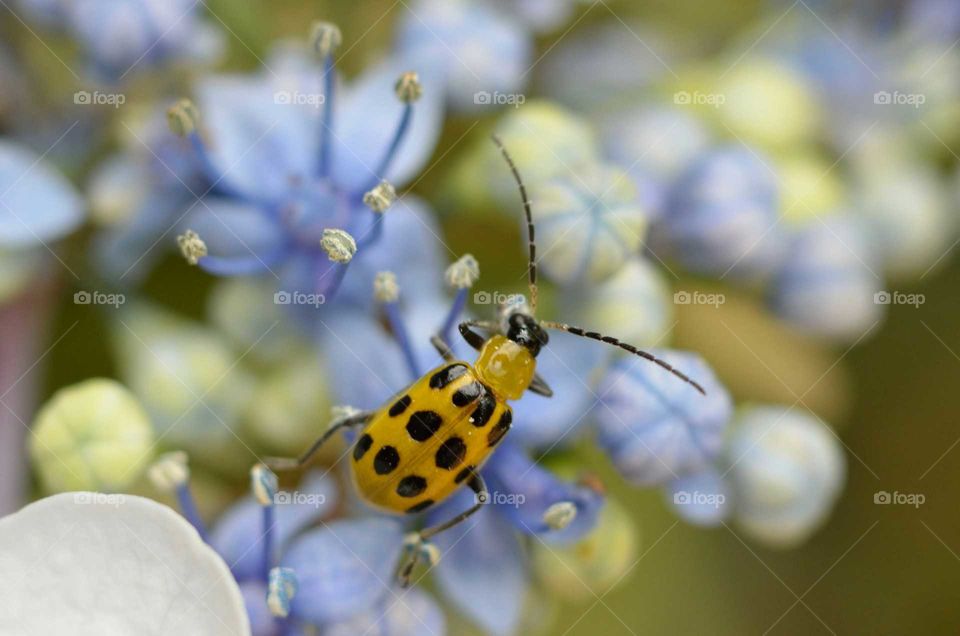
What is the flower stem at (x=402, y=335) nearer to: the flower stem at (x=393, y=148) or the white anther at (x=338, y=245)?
the white anther at (x=338, y=245)

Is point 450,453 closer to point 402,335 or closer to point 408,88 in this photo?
point 402,335

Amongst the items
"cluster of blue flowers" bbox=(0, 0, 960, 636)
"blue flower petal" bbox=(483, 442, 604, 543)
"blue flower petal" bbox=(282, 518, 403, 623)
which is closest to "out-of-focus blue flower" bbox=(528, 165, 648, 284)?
"cluster of blue flowers" bbox=(0, 0, 960, 636)

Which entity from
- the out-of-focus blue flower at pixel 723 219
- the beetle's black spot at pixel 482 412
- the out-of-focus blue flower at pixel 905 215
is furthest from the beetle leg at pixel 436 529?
the out-of-focus blue flower at pixel 905 215

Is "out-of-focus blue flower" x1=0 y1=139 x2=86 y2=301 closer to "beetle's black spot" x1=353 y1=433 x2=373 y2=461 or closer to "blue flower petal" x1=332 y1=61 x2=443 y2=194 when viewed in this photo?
"blue flower petal" x1=332 y1=61 x2=443 y2=194

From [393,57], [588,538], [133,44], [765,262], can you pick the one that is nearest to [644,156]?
[765,262]

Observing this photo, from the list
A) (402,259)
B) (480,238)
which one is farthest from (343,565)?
(480,238)

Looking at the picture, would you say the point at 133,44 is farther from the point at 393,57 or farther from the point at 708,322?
the point at 708,322
